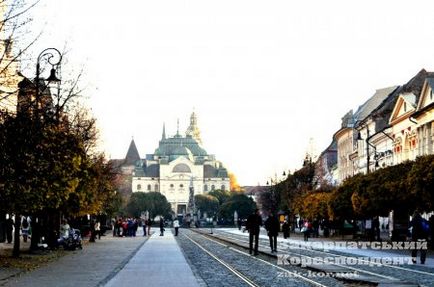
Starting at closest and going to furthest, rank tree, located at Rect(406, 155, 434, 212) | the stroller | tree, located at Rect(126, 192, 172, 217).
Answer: tree, located at Rect(406, 155, 434, 212)
the stroller
tree, located at Rect(126, 192, 172, 217)

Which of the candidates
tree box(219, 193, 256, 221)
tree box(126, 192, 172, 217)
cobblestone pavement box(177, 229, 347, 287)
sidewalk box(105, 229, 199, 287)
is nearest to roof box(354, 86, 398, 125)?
tree box(219, 193, 256, 221)

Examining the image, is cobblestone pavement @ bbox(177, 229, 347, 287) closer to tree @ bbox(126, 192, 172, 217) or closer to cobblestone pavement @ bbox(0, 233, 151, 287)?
cobblestone pavement @ bbox(0, 233, 151, 287)

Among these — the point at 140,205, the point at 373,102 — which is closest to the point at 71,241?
the point at 373,102

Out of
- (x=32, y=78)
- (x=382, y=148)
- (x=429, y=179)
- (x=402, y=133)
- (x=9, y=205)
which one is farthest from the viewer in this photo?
(x=382, y=148)

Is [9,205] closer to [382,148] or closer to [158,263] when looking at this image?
[158,263]

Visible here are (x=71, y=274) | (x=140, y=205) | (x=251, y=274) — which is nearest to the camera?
(x=71, y=274)

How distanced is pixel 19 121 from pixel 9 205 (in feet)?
14.0

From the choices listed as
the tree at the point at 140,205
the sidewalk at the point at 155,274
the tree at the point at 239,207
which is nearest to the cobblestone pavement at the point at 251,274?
the sidewalk at the point at 155,274

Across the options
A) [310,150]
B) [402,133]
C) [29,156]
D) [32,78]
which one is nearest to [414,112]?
[402,133]

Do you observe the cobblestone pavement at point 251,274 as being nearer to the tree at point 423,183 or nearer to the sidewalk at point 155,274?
the sidewalk at point 155,274

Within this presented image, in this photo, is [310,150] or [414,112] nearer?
[414,112]

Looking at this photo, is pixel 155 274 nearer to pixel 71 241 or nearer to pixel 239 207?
pixel 71 241

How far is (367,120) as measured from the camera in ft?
336

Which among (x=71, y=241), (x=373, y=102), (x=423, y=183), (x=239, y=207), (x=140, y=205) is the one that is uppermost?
(x=373, y=102)
